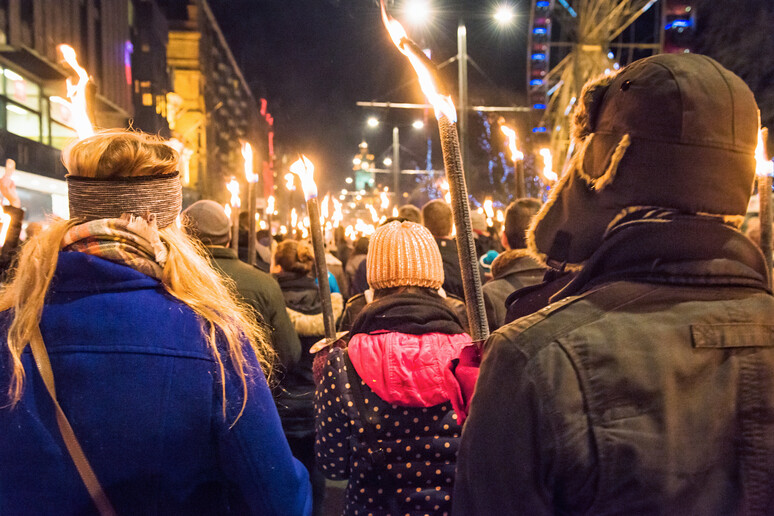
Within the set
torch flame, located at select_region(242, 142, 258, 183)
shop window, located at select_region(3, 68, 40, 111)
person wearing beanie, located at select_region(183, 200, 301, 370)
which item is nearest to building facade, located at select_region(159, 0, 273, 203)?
shop window, located at select_region(3, 68, 40, 111)

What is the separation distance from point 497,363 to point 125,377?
1.06m

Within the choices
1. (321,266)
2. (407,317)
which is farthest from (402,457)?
(321,266)

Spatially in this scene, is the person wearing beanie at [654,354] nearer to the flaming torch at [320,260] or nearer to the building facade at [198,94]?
the flaming torch at [320,260]

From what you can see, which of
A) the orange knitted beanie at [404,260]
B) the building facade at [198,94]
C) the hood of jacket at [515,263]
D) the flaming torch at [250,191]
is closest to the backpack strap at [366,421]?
the orange knitted beanie at [404,260]

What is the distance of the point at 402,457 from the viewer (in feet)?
8.53

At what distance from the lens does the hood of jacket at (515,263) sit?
164 inches

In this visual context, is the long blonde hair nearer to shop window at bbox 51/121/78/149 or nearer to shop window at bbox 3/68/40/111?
shop window at bbox 3/68/40/111

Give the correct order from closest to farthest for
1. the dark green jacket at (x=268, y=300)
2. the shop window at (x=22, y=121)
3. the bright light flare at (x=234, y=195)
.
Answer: the dark green jacket at (x=268, y=300) → the bright light flare at (x=234, y=195) → the shop window at (x=22, y=121)

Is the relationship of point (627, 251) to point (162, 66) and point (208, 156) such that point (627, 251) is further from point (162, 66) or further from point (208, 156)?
point (208, 156)

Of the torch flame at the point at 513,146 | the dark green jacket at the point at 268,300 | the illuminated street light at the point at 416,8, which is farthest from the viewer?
the illuminated street light at the point at 416,8

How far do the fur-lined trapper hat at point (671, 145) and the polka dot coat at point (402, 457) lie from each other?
1354mm

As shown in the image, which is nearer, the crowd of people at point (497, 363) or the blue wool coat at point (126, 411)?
the crowd of people at point (497, 363)

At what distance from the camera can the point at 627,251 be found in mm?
1374

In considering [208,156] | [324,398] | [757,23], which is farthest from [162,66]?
[324,398]
